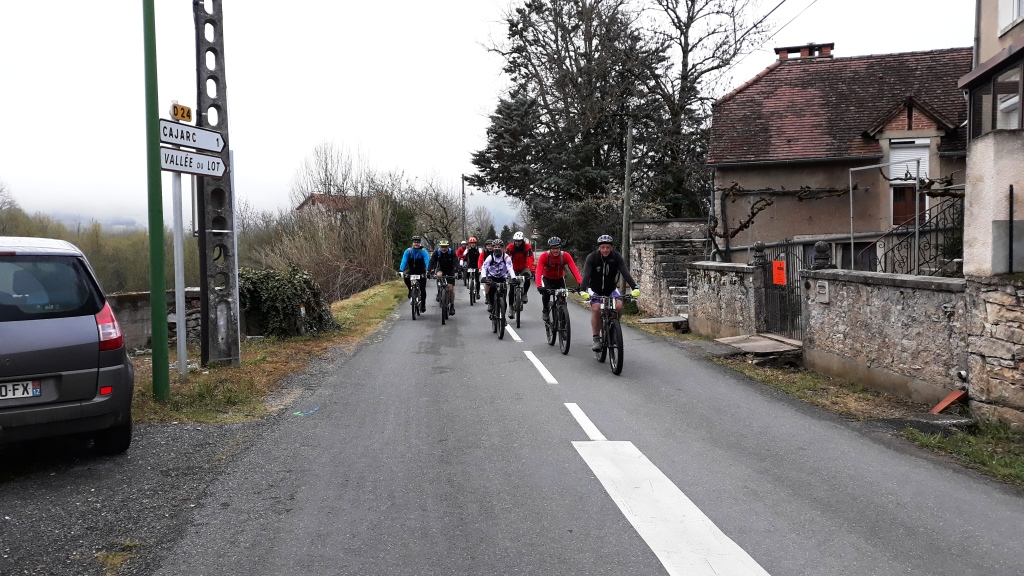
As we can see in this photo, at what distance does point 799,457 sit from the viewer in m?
5.91

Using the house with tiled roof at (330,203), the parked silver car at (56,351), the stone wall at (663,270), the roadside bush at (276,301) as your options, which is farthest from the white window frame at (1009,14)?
the house with tiled roof at (330,203)

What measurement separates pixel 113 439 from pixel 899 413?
717 cm

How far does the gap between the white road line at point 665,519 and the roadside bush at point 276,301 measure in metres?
8.81

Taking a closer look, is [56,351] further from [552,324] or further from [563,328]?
[552,324]

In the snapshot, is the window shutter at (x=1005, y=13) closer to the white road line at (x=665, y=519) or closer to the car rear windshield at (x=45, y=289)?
the white road line at (x=665, y=519)

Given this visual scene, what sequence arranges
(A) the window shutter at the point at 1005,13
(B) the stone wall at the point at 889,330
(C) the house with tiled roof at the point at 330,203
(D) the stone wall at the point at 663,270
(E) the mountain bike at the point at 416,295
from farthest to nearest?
(C) the house with tiled roof at the point at 330,203 < (D) the stone wall at the point at 663,270 < (E) the mountain bike at the point at 416,295 < (A) the window shutter at the point at 1005,13 < (B) the stone wall at the point at 889,330

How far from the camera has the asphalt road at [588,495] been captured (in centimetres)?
383

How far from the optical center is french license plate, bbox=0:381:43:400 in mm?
4961

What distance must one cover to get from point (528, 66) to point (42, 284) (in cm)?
3390

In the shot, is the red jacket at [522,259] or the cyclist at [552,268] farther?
the red jacket at [522,259]

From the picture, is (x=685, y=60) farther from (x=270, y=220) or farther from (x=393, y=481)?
(x=393, y=481)

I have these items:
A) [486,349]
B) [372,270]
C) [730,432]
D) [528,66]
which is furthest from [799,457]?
[528,66]

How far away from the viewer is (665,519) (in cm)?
439

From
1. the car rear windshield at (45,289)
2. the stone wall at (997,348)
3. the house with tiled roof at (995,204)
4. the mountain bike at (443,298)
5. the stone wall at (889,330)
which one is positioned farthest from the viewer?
the mountain bike at (443,298)
